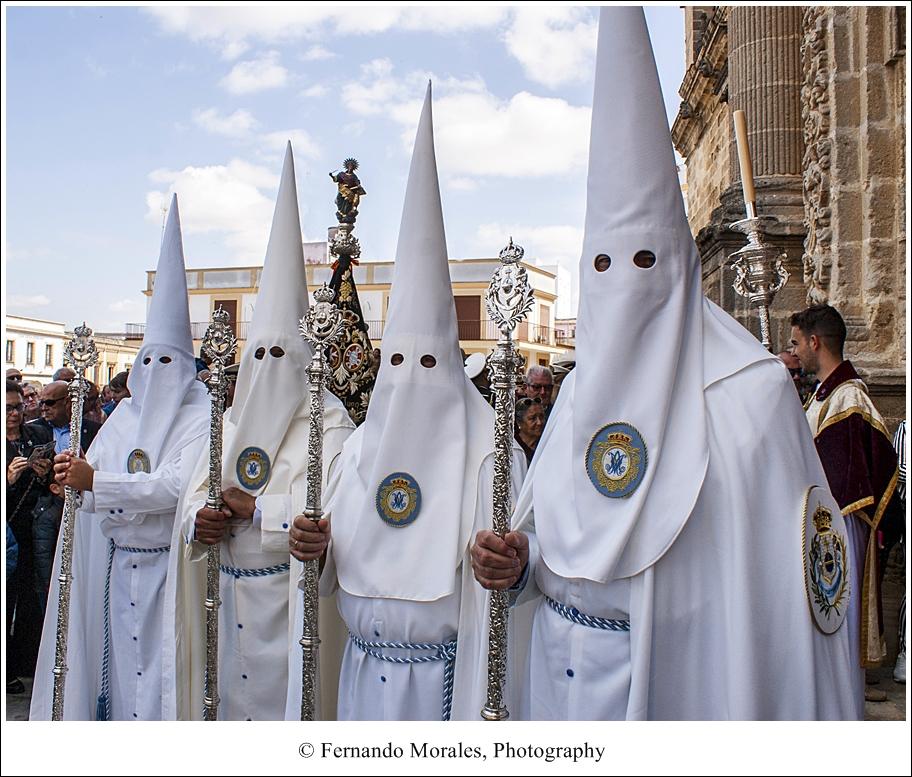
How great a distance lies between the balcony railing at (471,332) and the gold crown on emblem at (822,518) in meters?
1.38

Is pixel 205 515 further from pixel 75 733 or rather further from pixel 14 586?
pixel 14 586

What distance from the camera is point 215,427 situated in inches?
134

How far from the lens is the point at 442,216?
3.44 metres

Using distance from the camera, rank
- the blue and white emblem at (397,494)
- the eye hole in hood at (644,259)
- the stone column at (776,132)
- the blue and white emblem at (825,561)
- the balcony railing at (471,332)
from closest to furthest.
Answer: the blue and white emblem at (825,561) → the eye hole in hood at (644,259) → the blue and white emblem at (397,494) → the balcony railing at (471,332) → the stone column at (776,132)

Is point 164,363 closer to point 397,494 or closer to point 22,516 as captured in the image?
point 22,516

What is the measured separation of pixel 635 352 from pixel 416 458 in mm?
1125

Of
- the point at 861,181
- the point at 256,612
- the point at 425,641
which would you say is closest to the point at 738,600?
the point at 425,641

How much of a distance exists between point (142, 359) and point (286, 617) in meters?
1.79

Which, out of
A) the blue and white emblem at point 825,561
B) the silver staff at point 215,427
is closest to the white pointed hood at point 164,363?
the silver staff at point 215,427

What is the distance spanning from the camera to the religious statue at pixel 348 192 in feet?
15.0

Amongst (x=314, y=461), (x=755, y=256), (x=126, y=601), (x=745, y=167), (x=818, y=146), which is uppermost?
(x=818, y=146)

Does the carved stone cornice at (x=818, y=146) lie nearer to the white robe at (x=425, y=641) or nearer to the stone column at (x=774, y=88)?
the stone column at (x=774, y=88)

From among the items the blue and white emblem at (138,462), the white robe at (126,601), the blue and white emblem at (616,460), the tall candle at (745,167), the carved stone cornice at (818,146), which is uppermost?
the carved stone cornice at (818,146)

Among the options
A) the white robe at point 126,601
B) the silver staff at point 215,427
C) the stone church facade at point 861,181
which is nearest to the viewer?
the silver staff at point 215,427
